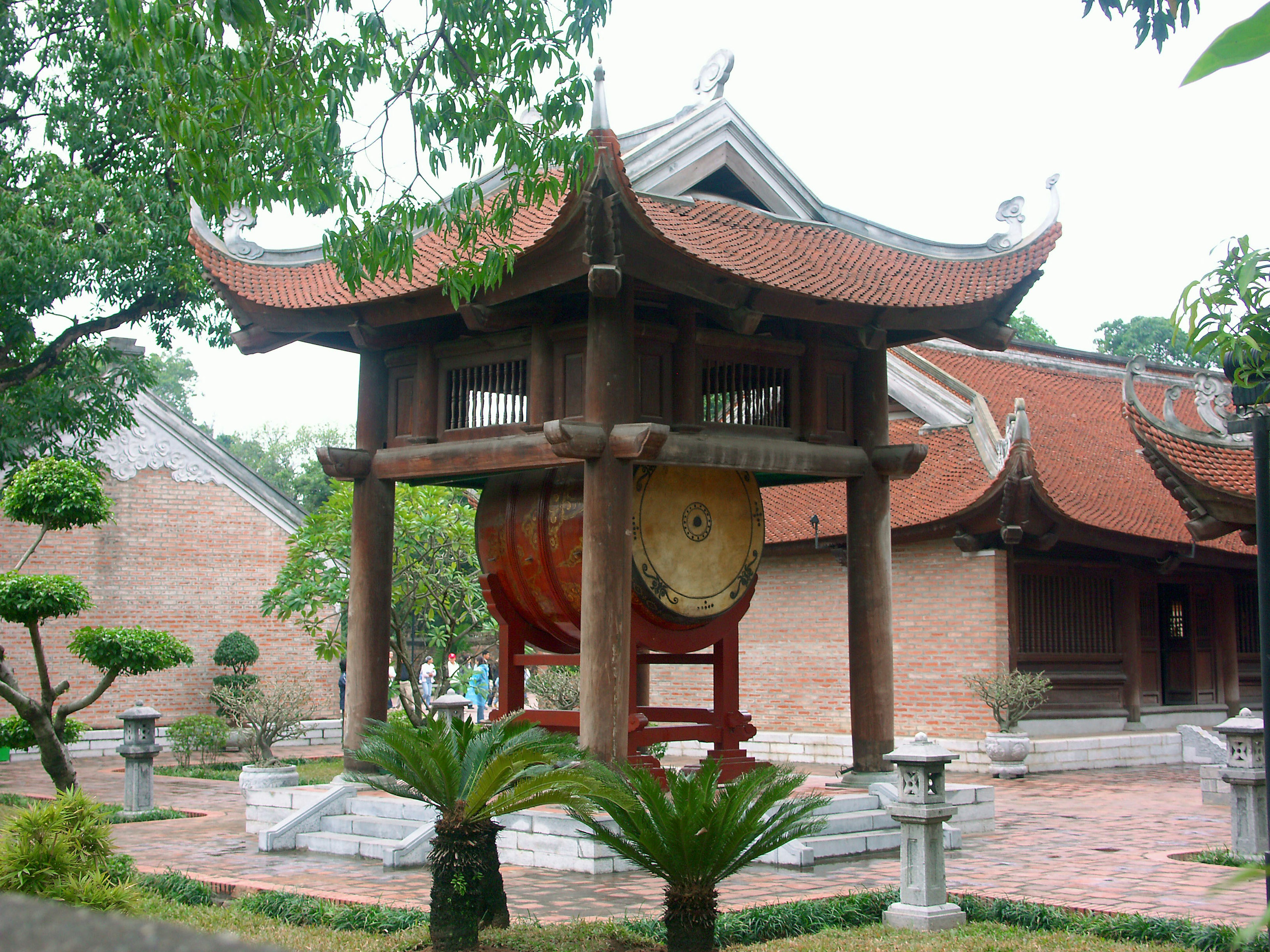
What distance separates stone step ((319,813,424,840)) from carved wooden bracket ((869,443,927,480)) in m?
4.87

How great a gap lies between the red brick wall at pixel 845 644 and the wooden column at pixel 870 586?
5.66 m

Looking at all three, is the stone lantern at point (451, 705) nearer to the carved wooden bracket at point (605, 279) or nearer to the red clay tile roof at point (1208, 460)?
the carved wooden bracket at point (605, 279)

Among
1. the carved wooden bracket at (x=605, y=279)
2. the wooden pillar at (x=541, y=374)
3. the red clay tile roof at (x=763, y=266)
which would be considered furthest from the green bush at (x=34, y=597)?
the carved wooden bracket at (x=605, y=279)

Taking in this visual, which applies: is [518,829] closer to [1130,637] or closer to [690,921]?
[690,921]

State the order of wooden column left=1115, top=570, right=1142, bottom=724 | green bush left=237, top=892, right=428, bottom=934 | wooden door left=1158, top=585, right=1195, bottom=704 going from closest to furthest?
green bush left=237, top=892, right=428, bottom=934
wooden column left=1115, top=570, right=1142, bottom=724
wooden door left=1158, top=585, right=1195, bottom=704

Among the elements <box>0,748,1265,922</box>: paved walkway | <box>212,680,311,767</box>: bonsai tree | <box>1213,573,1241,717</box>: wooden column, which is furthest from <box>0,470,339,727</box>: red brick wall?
<box>1213,573,1241,717</box>: wooden column

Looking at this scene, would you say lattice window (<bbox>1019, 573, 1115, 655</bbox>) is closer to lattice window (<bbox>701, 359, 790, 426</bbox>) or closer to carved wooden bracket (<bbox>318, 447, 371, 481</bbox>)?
→ lattice window (<bbox>701, 359, 790, 426</bbox>)

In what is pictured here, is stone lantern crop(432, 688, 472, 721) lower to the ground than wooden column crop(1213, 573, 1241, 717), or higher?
lower

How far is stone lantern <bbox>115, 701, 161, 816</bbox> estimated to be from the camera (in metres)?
13.0

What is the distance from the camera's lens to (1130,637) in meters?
18.4

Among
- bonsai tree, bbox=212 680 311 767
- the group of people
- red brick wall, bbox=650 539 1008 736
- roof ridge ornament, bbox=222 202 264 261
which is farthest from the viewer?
the group of people

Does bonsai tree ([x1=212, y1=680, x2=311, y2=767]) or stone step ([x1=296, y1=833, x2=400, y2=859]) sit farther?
bonsai tree ([x1=212, y1=680, x2=311, y2=767])

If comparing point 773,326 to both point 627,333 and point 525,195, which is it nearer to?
point 627,333

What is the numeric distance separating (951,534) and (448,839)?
1181 cm
